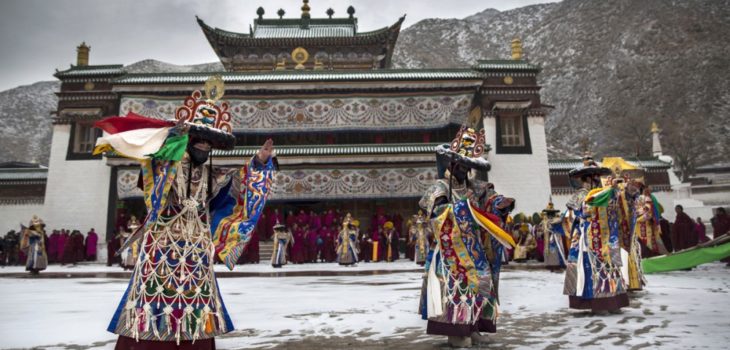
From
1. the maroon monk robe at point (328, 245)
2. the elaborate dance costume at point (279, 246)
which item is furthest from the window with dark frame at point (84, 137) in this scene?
the maroon monk robe at point (328, 245)

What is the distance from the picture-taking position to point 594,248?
18.0ft

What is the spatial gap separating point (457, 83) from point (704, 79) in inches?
2177

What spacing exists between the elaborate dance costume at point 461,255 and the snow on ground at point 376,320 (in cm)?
26

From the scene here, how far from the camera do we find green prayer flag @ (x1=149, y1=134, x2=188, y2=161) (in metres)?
2.95

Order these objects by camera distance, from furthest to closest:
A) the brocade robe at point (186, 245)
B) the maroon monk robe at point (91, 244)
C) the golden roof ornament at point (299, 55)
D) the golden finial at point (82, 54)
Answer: the golden roof ornament at point (299, 55) → the golden finial at point (82, 54) → the maroon monk robe at point (91, 244) → the brocade robe at point (186, 245)

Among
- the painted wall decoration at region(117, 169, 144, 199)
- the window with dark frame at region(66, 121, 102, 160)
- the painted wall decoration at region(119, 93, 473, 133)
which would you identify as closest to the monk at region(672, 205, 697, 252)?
the painted wall decoration at region(119, 93, 473, 133)

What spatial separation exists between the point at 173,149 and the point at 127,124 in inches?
15.2

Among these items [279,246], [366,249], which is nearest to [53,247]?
[279,246]

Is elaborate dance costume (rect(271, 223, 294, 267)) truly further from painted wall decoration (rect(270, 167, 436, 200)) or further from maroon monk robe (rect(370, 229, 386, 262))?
painted wall decoration (rect(270, 167, 436, 200))

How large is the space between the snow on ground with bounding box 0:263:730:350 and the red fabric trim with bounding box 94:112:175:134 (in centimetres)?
185

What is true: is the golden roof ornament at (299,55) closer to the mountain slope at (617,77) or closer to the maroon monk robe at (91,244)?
the maroon monk robe at (91,244)

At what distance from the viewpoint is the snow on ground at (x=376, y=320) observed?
3.83 meters

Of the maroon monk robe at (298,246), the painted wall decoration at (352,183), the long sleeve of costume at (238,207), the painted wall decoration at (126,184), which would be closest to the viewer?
the long sleeve of costume at (238,207)

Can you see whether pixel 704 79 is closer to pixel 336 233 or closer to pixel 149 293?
pixel 336 233
